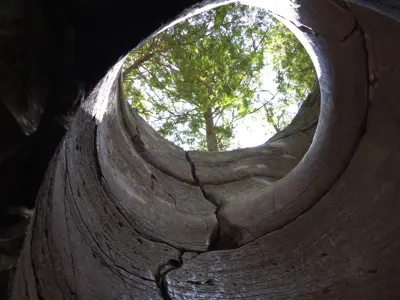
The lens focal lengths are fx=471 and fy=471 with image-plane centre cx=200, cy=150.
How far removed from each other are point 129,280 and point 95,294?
30cm

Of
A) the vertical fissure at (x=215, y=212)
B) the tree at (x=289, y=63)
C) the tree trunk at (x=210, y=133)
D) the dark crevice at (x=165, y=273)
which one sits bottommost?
the dark crevice at (x=165, y=273)

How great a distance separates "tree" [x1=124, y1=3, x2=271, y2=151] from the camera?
5.43 m

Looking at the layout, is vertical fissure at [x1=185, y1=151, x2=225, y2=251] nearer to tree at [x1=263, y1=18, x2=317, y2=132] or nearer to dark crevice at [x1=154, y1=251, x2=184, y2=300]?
dark crevice at [x1=154, y1=251, x2=184, y2=300]

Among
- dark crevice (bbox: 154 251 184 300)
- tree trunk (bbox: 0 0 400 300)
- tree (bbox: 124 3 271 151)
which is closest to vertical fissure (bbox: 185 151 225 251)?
tree trunk (bbox: 0 0 400 300)

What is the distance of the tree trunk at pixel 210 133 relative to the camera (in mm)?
6117

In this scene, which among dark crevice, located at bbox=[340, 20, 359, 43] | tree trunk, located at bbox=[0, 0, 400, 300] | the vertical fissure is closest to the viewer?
tree trunk, located at bbox=[0, 0, 400, 300]

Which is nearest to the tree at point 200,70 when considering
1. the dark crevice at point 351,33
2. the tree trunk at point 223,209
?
the tree trunk at point 223,209

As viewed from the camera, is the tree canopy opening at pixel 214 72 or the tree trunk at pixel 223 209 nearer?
the tree trunk at pixel 223 209

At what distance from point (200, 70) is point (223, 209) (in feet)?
7.56

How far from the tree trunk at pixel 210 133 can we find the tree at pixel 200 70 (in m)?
0.01

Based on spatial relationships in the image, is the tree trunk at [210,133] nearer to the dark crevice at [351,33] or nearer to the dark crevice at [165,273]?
the dark crevice at [165,273]

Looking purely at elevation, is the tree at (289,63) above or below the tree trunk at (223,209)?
above

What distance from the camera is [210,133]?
6250 millimetres

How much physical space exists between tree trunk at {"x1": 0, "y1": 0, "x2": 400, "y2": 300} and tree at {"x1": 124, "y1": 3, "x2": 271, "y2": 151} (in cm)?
201
